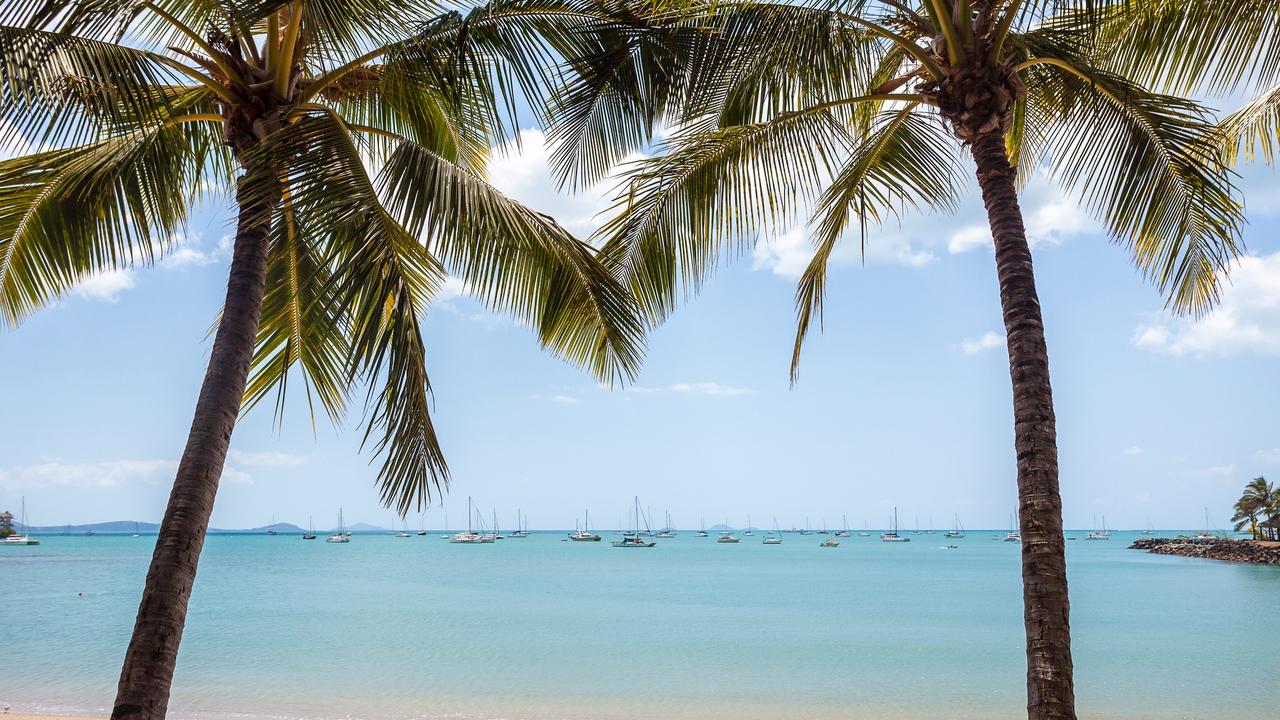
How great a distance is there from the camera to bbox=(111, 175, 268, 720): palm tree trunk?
4.59 metres

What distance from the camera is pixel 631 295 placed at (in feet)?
23.5

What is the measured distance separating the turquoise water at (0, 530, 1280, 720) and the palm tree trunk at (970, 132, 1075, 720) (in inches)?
484


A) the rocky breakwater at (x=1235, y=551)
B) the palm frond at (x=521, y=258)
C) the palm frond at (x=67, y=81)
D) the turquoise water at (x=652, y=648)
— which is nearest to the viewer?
the palm frond at (x=67, y=81)

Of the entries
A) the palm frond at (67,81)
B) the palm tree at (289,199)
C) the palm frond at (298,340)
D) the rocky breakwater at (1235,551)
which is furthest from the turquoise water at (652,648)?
the palm frond at (67,81)

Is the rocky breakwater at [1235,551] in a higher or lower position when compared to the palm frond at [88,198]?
lower

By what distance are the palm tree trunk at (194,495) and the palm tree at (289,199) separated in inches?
0.5

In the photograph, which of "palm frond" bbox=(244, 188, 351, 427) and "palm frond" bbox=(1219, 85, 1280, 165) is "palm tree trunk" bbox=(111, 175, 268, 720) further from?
"palm frond" bbox=(1219, 85, 1280, 165)

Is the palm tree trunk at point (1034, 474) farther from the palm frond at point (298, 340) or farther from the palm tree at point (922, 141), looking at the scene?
the palm frond at point (298, 340)

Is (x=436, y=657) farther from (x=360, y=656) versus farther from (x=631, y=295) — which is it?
(x=631, y=295)

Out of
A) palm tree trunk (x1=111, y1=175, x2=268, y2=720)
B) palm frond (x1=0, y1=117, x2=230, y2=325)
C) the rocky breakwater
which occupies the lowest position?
the rocky breakwater

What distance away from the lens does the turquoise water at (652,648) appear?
56.4 ft

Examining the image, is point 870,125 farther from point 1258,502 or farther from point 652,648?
point 1258,502

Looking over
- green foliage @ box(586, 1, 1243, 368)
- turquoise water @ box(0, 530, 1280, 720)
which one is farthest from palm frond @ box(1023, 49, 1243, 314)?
turquoise water @ box(0, 530, 1280, 720)

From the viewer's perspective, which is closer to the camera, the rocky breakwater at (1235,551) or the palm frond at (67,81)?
the palm frond at (67,81)
